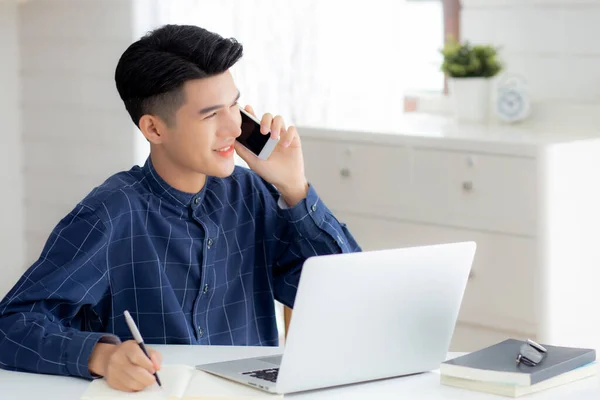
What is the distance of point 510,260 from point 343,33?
111 cm

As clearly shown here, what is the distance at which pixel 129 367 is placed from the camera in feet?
4.23

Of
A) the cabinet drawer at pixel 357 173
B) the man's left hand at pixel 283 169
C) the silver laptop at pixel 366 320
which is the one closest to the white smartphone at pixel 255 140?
the man's left hand at pixel 283 169

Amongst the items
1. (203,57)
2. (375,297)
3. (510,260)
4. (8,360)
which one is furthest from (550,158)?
(8,360)

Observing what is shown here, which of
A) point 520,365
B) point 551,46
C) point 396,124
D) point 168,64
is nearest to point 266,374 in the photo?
point 520,365

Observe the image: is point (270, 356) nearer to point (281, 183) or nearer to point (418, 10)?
point (281, 183)

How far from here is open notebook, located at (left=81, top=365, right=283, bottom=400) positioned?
1264 millimetres

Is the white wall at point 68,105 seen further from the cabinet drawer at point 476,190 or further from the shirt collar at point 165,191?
the shirt collar at point 165,191

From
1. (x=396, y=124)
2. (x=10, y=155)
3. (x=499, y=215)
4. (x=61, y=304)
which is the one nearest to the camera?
(x=61, y=304)

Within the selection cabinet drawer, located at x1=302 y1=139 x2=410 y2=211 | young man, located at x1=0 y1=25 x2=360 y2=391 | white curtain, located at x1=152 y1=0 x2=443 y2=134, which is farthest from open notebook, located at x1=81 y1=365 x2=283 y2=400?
white curtain, located at x1=152 y1=0 x2=443 y2=134

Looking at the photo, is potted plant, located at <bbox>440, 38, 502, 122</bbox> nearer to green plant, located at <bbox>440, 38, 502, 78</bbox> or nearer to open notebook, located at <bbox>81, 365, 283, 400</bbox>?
green plant, located at <bbox>440, 38, 502, 78</bbox>

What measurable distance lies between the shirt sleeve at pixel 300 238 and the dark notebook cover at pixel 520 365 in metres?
0.44

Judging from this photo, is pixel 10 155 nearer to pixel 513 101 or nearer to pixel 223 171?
pixel 513 101

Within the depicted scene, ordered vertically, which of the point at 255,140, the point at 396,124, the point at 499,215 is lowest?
the point at 499,215

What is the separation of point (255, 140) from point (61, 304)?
0.44 meters
